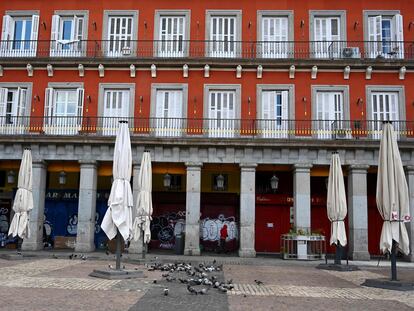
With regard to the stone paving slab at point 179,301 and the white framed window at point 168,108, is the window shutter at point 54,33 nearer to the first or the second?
the white framed window at point 168,108

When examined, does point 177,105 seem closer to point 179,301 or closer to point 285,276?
point 285,276

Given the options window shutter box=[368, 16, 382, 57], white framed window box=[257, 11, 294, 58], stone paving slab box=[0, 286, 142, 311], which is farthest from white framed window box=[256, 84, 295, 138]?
stone paving slab box=[0, 286, 142, 311]

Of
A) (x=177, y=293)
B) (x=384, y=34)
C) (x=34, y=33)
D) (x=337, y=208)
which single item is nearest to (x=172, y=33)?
(x=34, y=33)

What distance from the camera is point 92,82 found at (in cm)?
2502

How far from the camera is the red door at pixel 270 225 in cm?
2630

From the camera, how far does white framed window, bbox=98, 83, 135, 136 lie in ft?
→ 81.4

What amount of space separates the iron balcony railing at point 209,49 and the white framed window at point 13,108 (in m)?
1.86

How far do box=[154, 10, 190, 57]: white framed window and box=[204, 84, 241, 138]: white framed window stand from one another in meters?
2.61

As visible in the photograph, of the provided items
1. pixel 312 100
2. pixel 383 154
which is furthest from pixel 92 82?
pixel 383 154

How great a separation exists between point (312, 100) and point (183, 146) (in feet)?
23.1

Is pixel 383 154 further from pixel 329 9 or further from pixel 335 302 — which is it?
pixel 329 9

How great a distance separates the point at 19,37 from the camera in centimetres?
2598

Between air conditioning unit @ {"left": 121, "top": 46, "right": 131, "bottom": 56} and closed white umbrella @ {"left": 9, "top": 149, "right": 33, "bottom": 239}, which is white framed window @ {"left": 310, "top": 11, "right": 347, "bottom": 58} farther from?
closed white umbrella @ {"left": 9, "top": 149, "right": 33, "bottom": 239}

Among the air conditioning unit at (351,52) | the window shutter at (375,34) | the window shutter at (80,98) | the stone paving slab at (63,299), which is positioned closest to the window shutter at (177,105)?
the window shutter at (80,98)
